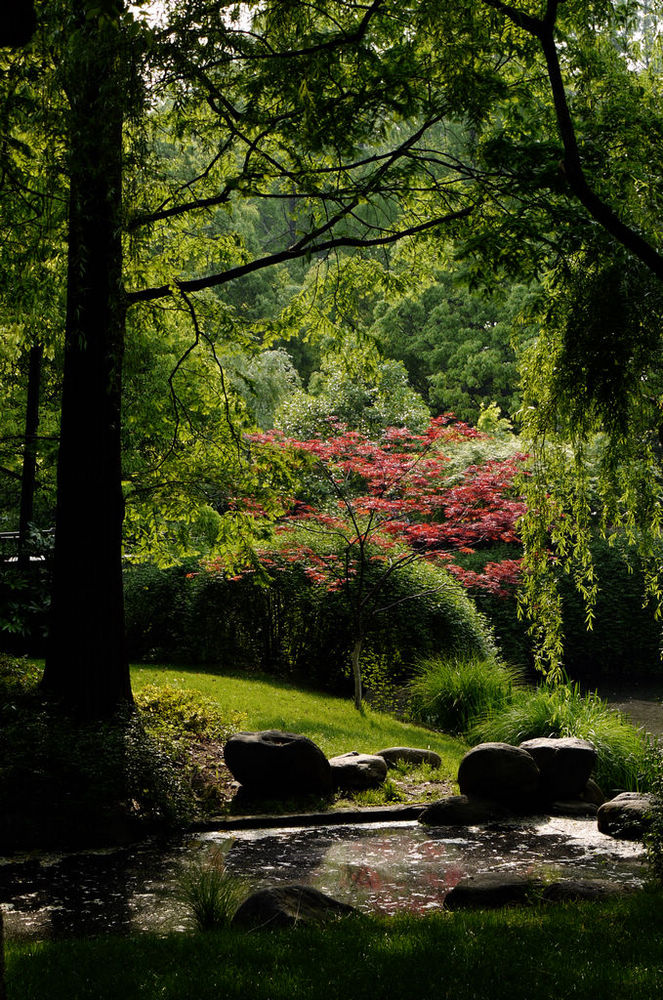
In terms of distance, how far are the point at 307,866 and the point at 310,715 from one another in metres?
4.57

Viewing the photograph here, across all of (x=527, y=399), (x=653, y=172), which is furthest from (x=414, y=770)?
(x=653, y=172)

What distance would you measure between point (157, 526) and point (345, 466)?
3102 mm

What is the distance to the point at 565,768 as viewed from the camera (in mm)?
8852

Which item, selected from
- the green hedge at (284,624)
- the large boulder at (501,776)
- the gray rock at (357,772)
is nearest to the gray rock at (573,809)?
the large boulder at (501,776)

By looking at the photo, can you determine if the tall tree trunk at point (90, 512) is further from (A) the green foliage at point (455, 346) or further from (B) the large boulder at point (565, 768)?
(A) the green foliage at point (455, 346)

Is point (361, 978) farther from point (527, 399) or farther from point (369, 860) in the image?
point (527, 399)

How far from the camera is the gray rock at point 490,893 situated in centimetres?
554

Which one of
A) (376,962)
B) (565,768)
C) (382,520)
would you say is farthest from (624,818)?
(382,520)

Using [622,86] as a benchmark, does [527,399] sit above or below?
below

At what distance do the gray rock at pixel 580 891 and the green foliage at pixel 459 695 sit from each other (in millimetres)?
5855

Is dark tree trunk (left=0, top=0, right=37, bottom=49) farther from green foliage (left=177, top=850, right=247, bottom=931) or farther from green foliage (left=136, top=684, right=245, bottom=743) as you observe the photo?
green foliage (left=136, top=684, right=245, bottom=743)

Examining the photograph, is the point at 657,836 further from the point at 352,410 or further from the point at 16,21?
the point at 352,410

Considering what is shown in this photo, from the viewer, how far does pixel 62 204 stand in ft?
28.4

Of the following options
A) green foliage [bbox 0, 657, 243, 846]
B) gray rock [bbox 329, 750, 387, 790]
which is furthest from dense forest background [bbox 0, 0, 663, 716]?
gray rock [bbox 329, 750, 387, 790]
